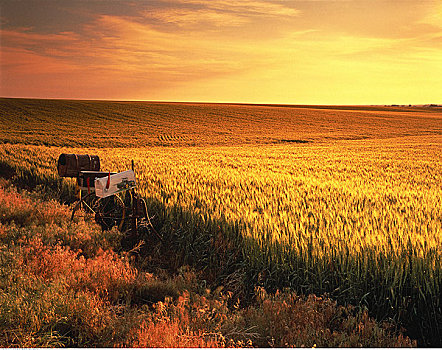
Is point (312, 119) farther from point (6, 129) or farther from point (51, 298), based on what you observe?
point (51, 298)

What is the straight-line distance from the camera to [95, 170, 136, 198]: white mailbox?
261 inches

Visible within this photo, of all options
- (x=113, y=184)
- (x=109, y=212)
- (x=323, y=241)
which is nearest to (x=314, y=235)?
(x=323, y=241)

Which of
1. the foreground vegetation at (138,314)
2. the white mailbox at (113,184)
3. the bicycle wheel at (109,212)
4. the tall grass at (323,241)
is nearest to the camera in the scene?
the foreground vegetation at (138,314)

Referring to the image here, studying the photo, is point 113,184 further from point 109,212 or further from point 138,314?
point 138,314

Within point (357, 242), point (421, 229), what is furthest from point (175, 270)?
point (421, 229)

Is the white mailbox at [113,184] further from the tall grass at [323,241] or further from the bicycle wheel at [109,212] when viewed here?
the tall grass at [323,241]

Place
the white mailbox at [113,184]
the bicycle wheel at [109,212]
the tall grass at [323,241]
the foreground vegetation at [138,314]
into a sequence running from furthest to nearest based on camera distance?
the bicycle wheel at [109,212] < the white mailbox at [113,184] < the tall grass at [323,241] < the foreground vegetation at [138,314]

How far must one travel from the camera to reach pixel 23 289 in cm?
483

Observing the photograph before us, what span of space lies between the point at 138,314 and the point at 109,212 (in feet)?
14.9

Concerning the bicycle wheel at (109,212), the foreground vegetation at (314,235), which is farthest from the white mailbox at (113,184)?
the foreground vegetation at (314,235)

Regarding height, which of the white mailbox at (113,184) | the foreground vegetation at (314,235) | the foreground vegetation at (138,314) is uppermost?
the white mailbox at (113,184)

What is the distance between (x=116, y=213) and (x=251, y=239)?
4714mm

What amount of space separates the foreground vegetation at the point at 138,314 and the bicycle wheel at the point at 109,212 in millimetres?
2076

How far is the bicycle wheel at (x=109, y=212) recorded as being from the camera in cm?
798
